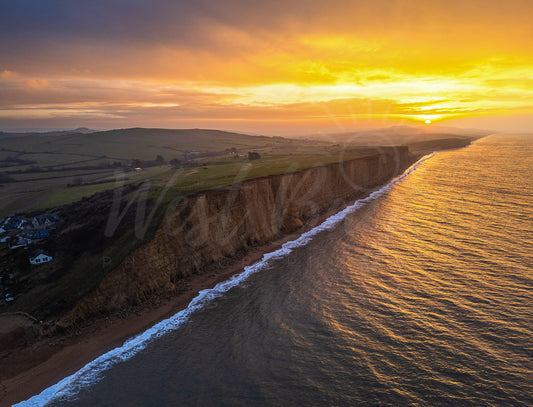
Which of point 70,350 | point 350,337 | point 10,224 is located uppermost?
point 10,224

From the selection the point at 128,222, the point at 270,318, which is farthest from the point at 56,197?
the point at 270,318

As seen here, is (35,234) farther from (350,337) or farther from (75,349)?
(350,337)

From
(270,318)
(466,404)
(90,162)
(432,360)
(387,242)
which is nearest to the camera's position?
(466,404)

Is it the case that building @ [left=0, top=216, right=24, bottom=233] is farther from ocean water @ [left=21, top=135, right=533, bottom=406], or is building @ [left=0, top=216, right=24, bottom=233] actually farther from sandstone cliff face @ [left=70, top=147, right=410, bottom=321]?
ocean water @ [left=21, top=135, right=533, bottom=406]

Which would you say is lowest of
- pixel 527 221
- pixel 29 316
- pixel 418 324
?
pixel 29 316

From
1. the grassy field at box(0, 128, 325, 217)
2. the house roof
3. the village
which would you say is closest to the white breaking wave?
the village

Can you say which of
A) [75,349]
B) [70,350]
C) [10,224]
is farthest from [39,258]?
[10,224]

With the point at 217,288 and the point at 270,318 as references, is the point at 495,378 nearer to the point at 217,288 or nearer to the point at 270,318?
the point at 270,318
